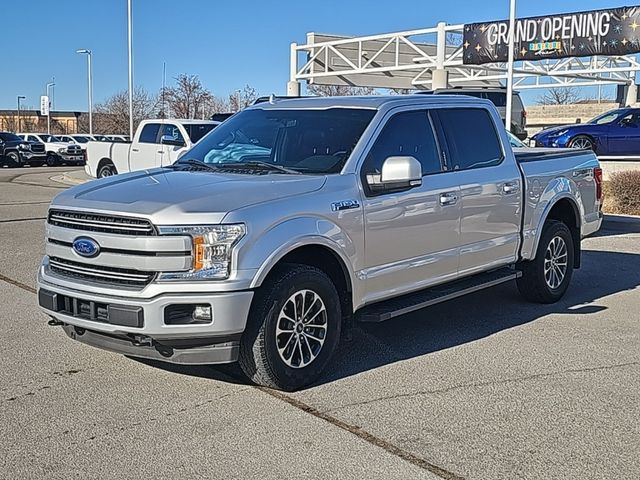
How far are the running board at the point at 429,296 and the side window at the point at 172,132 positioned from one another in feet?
38.3

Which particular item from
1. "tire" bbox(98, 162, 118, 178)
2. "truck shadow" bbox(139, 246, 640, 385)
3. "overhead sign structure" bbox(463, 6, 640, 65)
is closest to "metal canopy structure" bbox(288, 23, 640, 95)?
"overhead sign structure" bbox(463, 6, 640, 65)

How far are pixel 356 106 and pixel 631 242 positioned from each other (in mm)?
7563

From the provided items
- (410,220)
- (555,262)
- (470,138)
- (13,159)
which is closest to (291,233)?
(410,220)

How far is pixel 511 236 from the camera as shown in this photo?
739cm

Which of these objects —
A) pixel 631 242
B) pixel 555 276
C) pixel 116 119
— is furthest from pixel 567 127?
pixel 116 119

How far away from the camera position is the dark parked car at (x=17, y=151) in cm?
3825

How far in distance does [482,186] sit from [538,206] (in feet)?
3.62

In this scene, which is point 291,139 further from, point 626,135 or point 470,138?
point 626,135

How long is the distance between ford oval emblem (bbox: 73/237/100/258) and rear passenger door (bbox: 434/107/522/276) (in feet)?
9.87

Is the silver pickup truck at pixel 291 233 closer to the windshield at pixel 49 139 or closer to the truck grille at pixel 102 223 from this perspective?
the truck grille at pixel 102 223

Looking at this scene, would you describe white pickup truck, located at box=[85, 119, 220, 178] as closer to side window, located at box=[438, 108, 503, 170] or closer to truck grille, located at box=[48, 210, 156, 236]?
side window, located at box=[438, 108, 503, 170]

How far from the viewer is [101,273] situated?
16.7 feet

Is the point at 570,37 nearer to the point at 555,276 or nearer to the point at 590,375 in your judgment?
the point at 555,276

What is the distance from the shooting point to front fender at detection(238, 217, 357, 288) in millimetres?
4973
